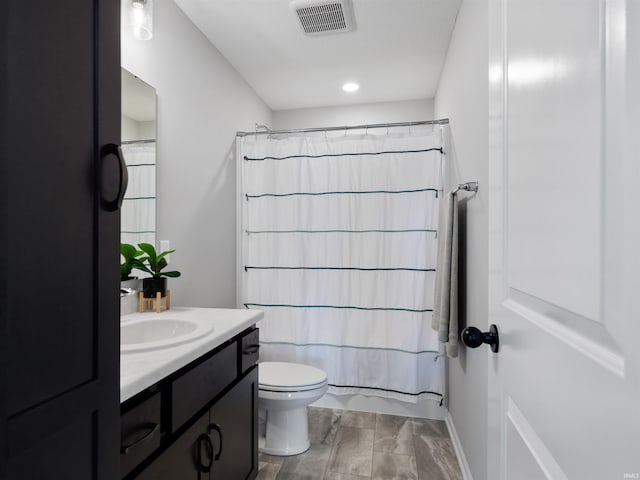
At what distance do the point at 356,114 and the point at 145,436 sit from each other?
3198 mm

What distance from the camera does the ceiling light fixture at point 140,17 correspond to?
1.51 m

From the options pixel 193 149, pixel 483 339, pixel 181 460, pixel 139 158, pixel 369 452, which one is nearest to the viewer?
pixel 483 339

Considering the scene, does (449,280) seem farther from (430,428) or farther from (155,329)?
(155,329)

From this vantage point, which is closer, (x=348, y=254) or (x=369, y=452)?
(x=369, y=452)

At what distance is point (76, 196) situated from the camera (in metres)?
0.56

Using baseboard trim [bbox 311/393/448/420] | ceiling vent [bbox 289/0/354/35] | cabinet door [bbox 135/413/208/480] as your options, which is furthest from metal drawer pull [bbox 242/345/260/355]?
ceiling vent [bbox 289/0/354/35]

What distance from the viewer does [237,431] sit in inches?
58.2

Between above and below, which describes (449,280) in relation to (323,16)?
below

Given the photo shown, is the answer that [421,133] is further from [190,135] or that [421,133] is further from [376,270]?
[190,135]

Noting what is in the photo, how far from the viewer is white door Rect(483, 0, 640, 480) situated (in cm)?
38

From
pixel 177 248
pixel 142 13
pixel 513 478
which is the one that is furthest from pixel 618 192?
pixel 177 248

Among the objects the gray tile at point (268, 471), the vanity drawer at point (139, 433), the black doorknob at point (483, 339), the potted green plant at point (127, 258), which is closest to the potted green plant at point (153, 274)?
the potted green plant at point (127, 258)

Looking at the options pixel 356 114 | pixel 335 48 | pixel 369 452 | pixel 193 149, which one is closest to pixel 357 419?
pixel 369 452

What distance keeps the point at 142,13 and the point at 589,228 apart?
1.81 m
